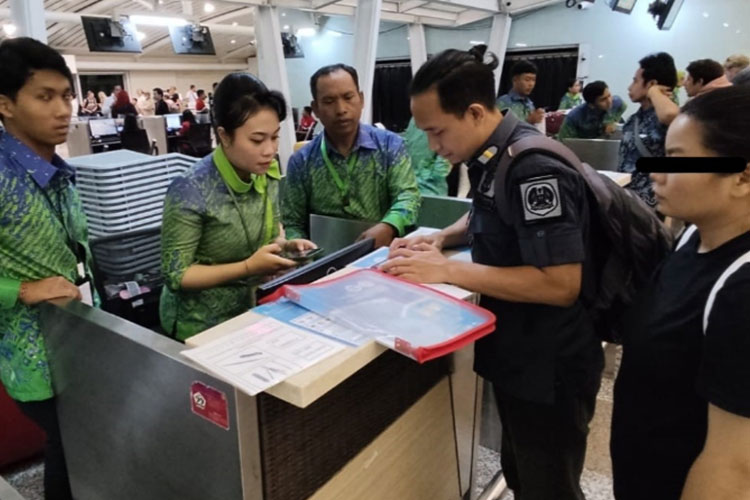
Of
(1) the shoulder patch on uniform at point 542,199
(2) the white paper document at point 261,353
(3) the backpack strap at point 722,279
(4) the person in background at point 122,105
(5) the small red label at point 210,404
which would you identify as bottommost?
(5) the small red label at point 210,404

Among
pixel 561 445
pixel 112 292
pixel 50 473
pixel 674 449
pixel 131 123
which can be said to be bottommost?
pixel 50 473

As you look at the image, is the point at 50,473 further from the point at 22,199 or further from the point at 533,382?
the point at 533,382

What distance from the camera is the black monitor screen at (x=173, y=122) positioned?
8.42m

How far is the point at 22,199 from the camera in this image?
45.0 inches

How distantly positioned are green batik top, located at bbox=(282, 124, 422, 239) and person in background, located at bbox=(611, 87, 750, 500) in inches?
42.3

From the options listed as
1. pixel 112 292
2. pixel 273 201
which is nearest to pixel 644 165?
pixel 273 201

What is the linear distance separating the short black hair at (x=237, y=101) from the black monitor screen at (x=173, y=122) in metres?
7.83

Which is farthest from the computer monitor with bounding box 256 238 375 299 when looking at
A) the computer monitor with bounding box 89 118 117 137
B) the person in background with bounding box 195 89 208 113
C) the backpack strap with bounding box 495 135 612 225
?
the person in background with bounding box 195 89 208 113

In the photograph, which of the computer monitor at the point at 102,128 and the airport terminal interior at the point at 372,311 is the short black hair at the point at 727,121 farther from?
the computer monitor at the point at 102,128

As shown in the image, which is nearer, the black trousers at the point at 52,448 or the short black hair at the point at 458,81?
the short black hair at the point at 458,81

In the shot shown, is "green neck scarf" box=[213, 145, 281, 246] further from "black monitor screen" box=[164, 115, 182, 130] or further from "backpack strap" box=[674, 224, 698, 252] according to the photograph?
"black monitor screen" box=[164, 115, 182, 130]

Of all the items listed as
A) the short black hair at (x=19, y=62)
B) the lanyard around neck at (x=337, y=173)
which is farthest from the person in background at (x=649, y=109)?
the short black hair at (x=19, y=62)

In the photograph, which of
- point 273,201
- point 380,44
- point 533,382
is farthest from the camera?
point 380,44

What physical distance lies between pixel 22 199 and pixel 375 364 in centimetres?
86
